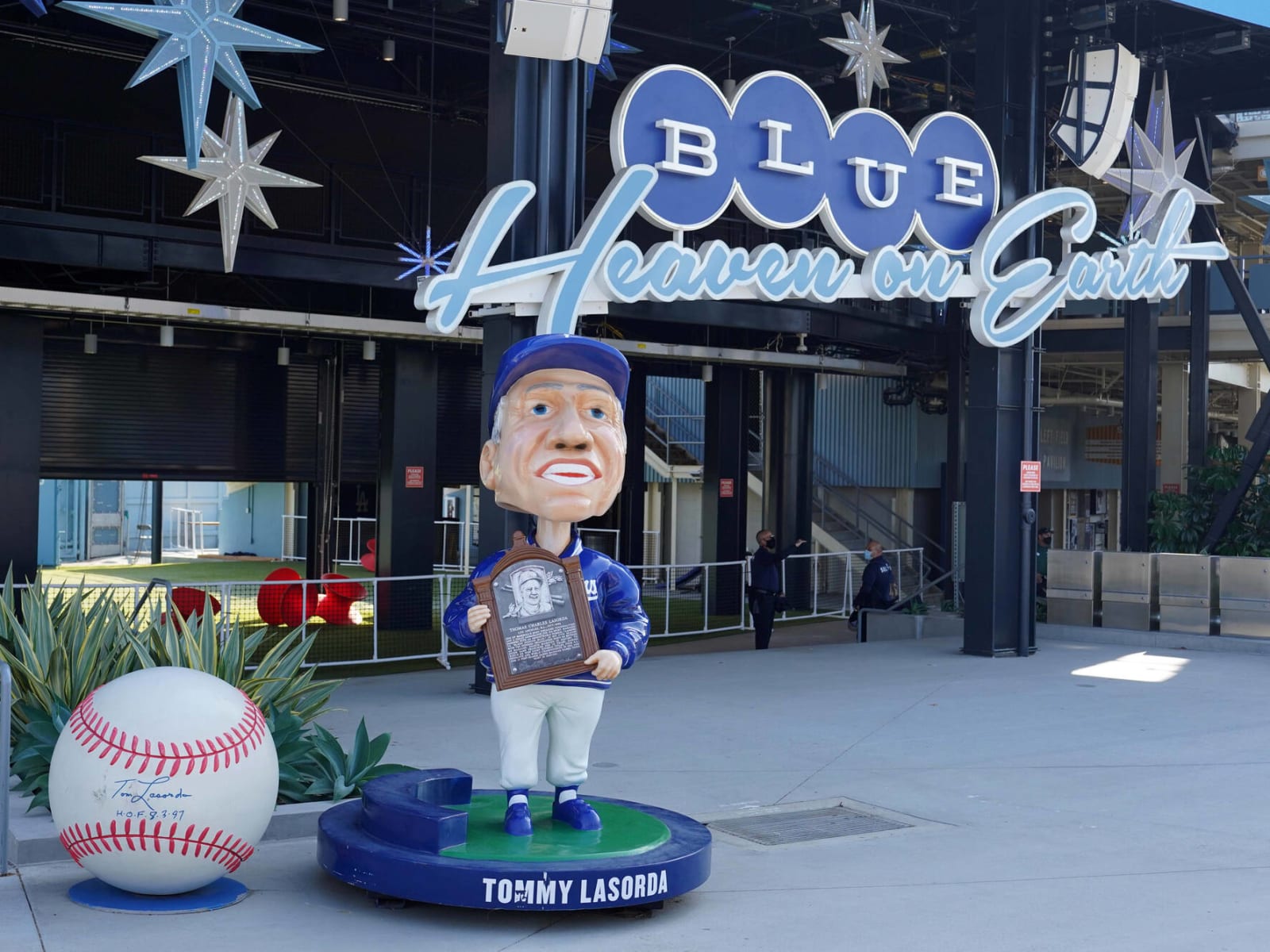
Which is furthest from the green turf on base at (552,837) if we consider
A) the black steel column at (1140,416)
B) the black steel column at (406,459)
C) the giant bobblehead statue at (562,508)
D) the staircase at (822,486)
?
the staircase at (822,486)

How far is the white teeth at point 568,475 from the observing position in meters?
6.96

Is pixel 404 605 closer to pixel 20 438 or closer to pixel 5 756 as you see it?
pixel 20 438

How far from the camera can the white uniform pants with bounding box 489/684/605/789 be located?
6.97 meters

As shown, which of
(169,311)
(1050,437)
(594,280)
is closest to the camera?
(594,280)

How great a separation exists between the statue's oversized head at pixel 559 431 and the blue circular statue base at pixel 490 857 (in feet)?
5.22

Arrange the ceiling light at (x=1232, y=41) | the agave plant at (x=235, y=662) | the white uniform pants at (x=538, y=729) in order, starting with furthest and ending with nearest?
the ceiling light at (x=1232, y=41) → the agave plant at (x=235, y=662) → the white uniform pants at (x=538, y=729)

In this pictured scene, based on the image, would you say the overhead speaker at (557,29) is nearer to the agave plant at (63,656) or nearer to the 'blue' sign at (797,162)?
the 'blue' sign at (797,162)

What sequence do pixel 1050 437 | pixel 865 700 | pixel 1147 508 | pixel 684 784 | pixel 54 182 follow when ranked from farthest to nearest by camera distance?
pixel 1050 437 < pixel 1147 508 < pixel 54 182 < pixel 865 700 < pixel 684 784

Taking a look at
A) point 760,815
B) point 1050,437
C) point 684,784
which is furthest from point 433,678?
point 1050,437

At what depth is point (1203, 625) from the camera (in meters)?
18.2

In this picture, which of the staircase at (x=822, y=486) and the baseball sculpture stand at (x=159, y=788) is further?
the staircase at (x=822, y=486)

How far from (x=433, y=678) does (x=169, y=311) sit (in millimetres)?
6640

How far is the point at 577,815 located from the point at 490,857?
743 millimetres

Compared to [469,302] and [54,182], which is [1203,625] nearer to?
[469,302]
